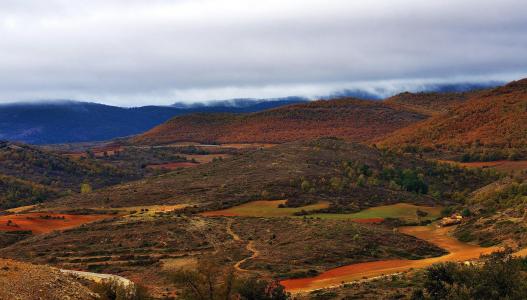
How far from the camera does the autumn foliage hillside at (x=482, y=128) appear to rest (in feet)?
417

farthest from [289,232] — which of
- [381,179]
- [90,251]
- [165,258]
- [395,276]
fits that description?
[381,179]

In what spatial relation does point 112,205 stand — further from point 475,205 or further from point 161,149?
point 161,149

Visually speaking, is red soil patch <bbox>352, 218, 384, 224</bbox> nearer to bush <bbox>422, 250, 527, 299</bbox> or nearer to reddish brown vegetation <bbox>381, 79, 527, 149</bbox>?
bush <bbox>422, 250, 527, 299</bbox>

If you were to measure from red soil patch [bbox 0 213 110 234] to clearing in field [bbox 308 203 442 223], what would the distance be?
93.9 feet

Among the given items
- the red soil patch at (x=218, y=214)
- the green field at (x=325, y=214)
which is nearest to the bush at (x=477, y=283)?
the green field at (x=325, y=214)

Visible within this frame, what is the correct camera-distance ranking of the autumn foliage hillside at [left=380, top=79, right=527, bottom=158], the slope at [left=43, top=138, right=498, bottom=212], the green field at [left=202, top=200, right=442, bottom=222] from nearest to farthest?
the green field at [left=202, top=200, right=442, bottom=222] → the slope at [left=43, top=138, right=498, bottom=212] → the autumn foliage hillside at [left=380, top=79, right=527, bottom=158]

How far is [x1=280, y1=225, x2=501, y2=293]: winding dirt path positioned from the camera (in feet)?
143

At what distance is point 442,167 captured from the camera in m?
109

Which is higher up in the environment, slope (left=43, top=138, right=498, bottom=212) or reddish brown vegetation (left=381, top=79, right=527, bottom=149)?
reddish brown vegetation (left=381, top=79, right=527, bottom=149)

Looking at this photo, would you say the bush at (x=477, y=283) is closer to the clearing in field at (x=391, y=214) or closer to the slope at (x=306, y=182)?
the clearing in field at (x=391, y=214)

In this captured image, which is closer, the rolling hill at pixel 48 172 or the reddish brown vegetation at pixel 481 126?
the rolling hill at pixel 48 172

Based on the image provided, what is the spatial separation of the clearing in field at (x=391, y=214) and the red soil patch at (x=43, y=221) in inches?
1127

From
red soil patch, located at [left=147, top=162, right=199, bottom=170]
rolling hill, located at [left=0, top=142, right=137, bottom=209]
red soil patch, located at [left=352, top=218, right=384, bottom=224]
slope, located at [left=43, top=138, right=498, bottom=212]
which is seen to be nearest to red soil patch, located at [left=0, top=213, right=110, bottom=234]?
slope, located at [left=43, top=138, right=498, bottom=212]

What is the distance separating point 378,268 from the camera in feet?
159
